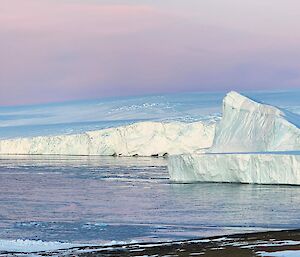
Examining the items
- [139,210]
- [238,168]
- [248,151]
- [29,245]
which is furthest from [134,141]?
[29,245]

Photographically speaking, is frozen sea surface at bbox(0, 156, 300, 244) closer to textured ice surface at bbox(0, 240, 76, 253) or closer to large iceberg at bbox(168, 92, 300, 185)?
textured ice surface at bbox(0, 240, 76, 253)

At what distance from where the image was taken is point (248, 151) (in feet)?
150

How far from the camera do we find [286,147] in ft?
144

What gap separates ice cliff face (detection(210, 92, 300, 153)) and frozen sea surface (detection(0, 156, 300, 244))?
5.17m

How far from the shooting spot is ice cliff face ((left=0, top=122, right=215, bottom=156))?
9081cm

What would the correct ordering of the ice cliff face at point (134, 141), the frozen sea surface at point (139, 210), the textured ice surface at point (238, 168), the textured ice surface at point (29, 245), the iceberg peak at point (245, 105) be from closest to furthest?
the textured ice surface at point (29, 245), the frozen sea surface at point (139, 210), the textured ice surface at point (238, 168), the iceberg peak at point (245, 105), the ice cliff face at point (134, 141)

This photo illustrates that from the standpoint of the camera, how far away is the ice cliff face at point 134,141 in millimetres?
90812

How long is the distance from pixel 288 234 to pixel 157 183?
952 inches

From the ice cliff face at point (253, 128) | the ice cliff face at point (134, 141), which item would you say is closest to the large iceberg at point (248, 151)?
the ice cliff face at point (253, 128)

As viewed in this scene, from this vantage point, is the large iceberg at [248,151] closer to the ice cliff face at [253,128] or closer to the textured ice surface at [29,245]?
the ice cliff face at [253,128]

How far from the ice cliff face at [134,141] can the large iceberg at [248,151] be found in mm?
37625

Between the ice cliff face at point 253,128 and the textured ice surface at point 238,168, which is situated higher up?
the ice cliff face at point 253,128

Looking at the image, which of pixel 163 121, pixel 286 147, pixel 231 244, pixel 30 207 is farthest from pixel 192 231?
A: pixel 163 121

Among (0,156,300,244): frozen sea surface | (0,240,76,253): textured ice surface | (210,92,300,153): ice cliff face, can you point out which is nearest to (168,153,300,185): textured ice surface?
(0,156,300,244): frozen sea surface
